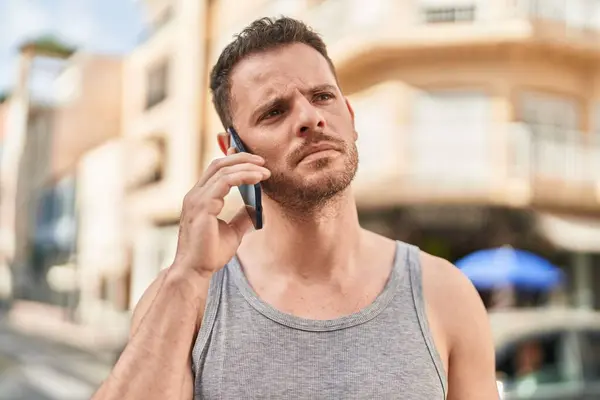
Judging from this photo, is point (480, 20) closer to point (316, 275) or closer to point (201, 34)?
point (201, 34)

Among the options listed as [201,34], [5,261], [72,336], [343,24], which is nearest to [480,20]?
[343,24]

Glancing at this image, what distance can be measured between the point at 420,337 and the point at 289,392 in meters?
0.25

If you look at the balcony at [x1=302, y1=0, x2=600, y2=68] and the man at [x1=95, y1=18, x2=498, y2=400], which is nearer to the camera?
the man at [x1=95, y1=18, x2=498, y2=400]

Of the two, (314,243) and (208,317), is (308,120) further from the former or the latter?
(208,317)

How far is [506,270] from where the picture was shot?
8.27m

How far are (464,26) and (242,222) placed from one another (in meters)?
9.52

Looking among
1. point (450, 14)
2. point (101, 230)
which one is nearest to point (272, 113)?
point (450, 14)

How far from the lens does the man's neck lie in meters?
1.25

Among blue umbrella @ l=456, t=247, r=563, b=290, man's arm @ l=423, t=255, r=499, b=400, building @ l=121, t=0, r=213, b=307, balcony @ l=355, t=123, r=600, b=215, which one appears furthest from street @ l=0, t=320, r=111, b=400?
man's arm @ l=423, t=255, r=499, b=400

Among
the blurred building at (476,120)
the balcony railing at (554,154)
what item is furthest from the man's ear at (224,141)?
the balcony railing at (554,154)

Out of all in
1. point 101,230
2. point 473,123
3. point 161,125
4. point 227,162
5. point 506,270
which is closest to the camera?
point 227,162

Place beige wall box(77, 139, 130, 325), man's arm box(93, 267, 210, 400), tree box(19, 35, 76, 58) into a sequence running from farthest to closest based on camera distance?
beige wall box(77, 139, 130, 325)
tree box(19, 35, 76, 58)
man's arm box(93, 267, 210, 400)

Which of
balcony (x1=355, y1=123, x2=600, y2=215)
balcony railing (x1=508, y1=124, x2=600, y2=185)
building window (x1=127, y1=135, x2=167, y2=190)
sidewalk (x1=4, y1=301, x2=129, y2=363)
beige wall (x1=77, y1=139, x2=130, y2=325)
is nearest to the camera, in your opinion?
balcony (x1=355, y1=123, x2=600, y2=215)

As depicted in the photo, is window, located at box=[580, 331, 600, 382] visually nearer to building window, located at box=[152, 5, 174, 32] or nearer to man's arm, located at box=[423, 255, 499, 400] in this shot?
man's arm, located at box=[423, 255, 499, 400]
